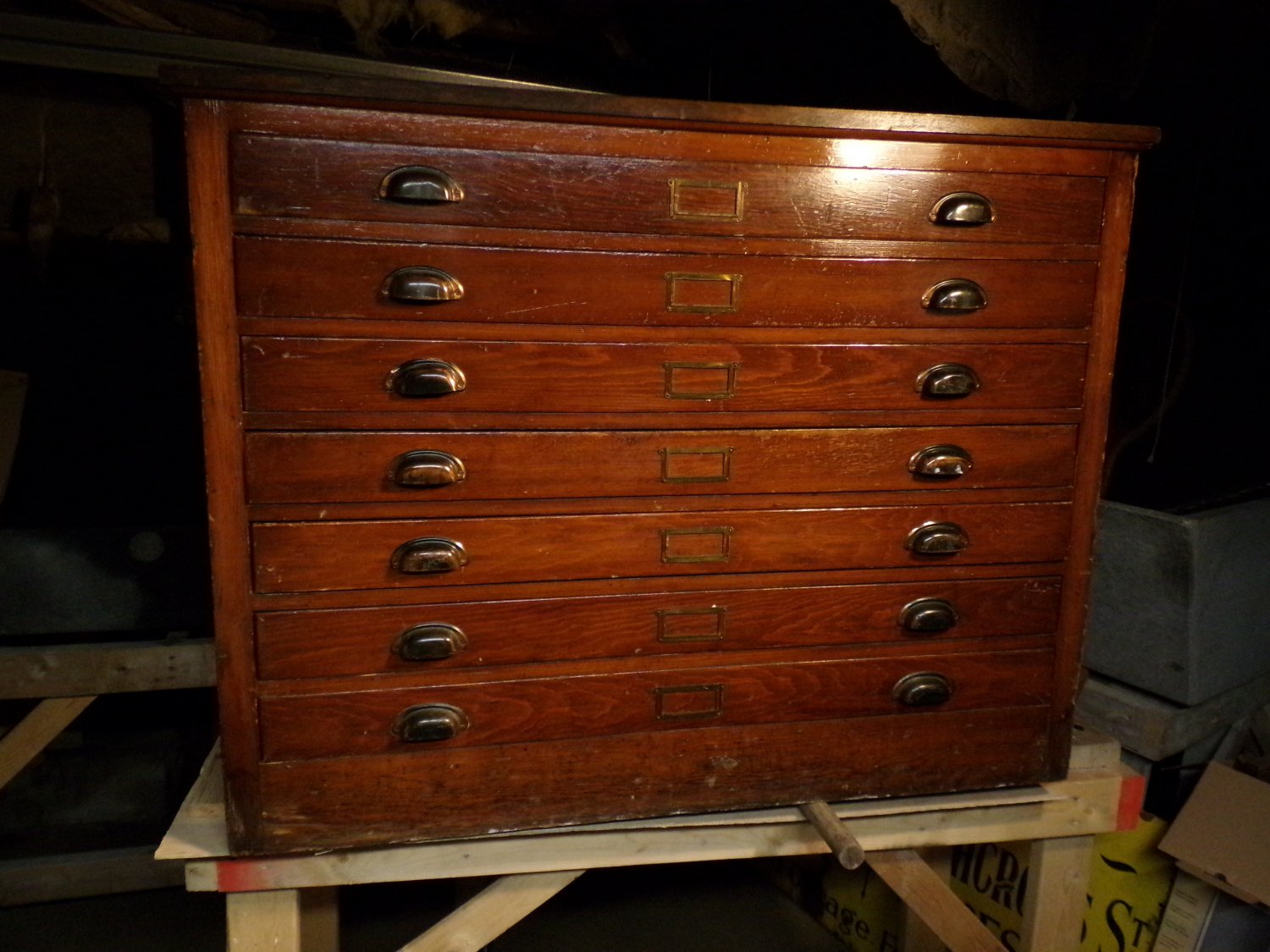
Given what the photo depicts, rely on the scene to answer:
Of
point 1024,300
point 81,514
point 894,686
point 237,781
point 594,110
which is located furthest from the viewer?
point 81,514

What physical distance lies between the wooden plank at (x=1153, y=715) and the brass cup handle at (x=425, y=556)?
1.60 meters

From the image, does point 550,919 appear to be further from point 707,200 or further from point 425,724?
point 707,200

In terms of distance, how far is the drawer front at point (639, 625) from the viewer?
5.15 feet

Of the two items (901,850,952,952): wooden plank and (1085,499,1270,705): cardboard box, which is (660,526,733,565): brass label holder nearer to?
(1085,499,1270,705): cardboard box

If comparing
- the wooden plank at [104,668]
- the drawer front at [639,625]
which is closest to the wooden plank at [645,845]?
the drawer front at [639,625]

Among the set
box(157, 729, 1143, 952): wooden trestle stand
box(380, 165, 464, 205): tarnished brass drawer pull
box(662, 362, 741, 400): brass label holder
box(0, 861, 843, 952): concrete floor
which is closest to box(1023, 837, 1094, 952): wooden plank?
box(157, 729, 1143, 952): wooden trestle stand

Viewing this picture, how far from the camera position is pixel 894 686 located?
1801 mm

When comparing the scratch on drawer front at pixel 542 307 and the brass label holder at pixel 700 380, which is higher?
the scratch on drawer front at pixel 542 307

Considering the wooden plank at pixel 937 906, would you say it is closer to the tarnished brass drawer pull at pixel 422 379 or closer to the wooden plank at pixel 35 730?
the tarnished brass drawer pull at pixel 422 379

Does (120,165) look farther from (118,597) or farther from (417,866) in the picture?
(417,866)

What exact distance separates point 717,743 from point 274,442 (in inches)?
37.7

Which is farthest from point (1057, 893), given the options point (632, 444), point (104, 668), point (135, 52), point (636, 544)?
point (135, 52)

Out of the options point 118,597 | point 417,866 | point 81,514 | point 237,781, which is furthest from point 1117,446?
point 81,514

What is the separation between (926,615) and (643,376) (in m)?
0.72
